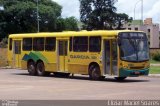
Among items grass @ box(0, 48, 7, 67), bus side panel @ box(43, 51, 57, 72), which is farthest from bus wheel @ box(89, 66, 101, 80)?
grass @ box(0, 48, 7, 67)

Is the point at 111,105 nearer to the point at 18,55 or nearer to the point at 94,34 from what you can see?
the point at 94,34

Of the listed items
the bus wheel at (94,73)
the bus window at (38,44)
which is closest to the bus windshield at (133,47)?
the bus wheel at (94,73)

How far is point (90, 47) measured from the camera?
30.1 m

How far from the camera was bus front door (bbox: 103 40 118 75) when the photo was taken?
93.5 feet

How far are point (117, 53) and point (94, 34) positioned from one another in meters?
2.30

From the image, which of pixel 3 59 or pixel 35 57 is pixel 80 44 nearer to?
pixel 35 57

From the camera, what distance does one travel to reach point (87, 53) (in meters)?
30.2

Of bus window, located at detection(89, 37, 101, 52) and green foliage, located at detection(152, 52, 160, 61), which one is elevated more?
bus window, located at detection(89, 37, 101, 52)

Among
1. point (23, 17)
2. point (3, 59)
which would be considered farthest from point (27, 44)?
point (23, 17)

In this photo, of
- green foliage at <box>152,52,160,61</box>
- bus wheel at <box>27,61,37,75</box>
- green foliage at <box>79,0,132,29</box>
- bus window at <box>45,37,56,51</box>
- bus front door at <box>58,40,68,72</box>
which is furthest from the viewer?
green foliage at <box>79,0,132,29</box>

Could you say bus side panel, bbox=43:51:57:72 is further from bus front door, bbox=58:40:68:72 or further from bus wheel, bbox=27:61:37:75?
bus wheel, bbox=27:61:37:75

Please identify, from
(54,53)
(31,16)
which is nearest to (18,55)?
(54,53)

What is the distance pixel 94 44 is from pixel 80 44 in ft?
4.94

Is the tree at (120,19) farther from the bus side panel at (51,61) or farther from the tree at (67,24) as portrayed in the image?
the bus side panel at (51,61)
